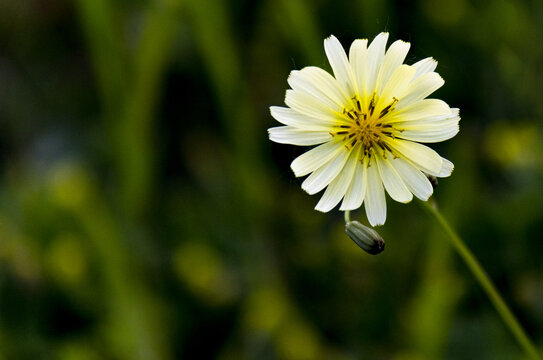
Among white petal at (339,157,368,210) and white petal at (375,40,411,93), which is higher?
white petal at (375,40,411,93)

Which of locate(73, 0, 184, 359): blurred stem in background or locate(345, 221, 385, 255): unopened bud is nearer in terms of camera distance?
locate(345, 221, 385, 255): unopened bud

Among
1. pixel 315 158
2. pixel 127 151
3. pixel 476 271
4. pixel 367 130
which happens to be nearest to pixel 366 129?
pixel 367 130

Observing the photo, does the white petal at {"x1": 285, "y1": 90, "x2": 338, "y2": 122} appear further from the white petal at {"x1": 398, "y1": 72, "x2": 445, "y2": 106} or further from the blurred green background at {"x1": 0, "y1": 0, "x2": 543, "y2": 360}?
the blurred green background at {"x1": 0, "y1": 0, "x2": 543, "y2": 360}

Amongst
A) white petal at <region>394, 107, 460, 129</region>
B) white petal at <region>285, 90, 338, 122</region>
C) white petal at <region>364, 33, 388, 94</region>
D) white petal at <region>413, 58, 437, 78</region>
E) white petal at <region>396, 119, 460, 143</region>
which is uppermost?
white petal at <region>413, 58, 437, 78</region>

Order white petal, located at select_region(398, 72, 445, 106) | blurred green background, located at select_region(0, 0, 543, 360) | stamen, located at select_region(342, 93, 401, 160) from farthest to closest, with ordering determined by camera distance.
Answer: blurred green background, located at select_region(0, 0, 543, 360), stamen, located at select_region(342, 93, 401, 160), white petal, located at select_region(398, 72, 445, 106)

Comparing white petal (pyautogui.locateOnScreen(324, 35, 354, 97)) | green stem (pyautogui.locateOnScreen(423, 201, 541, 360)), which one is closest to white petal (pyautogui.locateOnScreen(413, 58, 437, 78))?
white petal (pyautogui.locateOnScreen(324, 35, 354, 97))

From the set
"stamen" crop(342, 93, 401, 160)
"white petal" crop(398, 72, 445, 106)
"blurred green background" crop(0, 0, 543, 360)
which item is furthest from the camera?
"blurred green background" crop(0, 0, 543, 360)

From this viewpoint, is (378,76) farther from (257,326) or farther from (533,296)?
(257,326)
